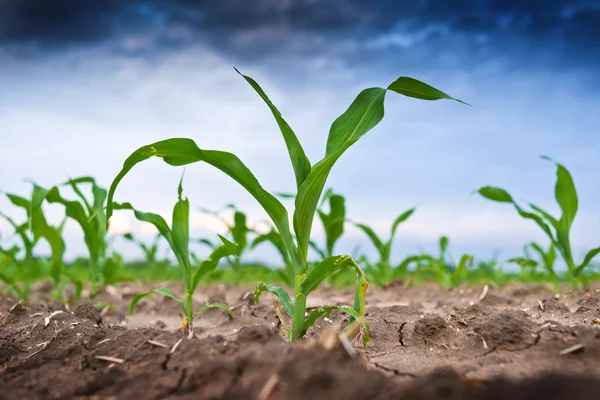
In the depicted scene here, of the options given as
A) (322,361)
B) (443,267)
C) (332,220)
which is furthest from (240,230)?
(322,361)

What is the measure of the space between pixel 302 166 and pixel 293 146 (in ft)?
0.26

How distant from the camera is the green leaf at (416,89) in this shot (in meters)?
1.72

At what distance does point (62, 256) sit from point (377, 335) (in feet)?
8.41

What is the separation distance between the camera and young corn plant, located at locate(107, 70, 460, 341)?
1737mm

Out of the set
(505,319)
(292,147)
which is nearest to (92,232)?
(292,147)

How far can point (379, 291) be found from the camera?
4258 millimetres

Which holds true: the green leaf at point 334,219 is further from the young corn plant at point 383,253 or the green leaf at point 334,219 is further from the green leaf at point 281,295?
the green leaf at point 281,295

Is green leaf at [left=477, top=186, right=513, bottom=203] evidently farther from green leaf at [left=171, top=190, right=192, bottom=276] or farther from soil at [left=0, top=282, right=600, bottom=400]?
green leaf at [left=171, top=190, right=192, bottom=276]

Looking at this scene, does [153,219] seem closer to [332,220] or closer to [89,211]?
[89,211]

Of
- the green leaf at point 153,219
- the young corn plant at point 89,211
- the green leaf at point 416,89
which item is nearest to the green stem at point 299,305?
the green leaf at point 416,89

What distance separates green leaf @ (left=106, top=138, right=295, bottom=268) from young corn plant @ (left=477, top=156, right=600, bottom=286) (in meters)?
1.86

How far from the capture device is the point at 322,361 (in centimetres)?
122

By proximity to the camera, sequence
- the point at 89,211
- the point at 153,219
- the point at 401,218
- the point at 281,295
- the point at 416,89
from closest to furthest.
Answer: the point at 416,89, the point at 281,295, the point at 153,219, the point at 89,211, the point at 401,218

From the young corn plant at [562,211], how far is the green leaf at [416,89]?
64.4 inches
